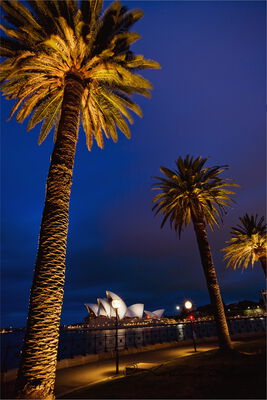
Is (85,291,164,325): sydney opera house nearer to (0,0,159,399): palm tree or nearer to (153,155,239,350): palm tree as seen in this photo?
(153,155,239,350): palm tree

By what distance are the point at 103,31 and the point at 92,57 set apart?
1092mm

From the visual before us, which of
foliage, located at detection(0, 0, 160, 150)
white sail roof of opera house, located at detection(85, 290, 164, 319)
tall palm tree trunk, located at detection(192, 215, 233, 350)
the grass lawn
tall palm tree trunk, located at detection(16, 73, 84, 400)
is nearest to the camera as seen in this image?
tall palm tree trunk, located at detection(16, 73, 84, 400)

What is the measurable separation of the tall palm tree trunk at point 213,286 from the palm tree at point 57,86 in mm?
10374

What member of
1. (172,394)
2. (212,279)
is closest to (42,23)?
(172,394)

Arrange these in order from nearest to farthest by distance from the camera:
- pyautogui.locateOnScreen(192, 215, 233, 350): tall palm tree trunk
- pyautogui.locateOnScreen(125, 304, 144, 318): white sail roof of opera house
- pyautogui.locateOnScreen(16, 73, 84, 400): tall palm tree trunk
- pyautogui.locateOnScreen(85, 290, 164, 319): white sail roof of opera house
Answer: pyautogui.locateOnScreen(16, 73, 84, 400): tall palm tree trunk, pyautogui.locateOnScreen(192, 215, 233, 350): tall palm tree trunk, pyautogui.locateOnScreen(85, 290, 164, 319): white sail roof of opera house, pyautogui.locateOnScreen(125, 304, 144, 318): white sail roof of opera house

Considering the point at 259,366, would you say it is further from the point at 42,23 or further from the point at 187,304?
the point at 42,23

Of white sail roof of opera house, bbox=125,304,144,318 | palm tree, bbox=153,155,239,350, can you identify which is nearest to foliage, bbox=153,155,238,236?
palm tree, bbox=153,155,239,350

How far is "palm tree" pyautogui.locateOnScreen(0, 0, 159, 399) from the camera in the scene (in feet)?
19.8

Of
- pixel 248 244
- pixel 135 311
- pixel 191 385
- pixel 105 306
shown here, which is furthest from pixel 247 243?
pixel 135 311

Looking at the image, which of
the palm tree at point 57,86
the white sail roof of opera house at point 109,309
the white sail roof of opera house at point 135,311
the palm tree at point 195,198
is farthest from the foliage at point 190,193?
the white sail roof of opera house at point 135,311

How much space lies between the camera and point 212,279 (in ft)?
57.6

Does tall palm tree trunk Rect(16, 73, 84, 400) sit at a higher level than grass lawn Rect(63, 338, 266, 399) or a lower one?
higher

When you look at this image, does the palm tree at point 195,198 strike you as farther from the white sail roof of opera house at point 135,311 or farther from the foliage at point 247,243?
the white sail roof of opera house at point 135,311

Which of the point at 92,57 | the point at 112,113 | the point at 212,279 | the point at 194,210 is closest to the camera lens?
the point at 92,57
